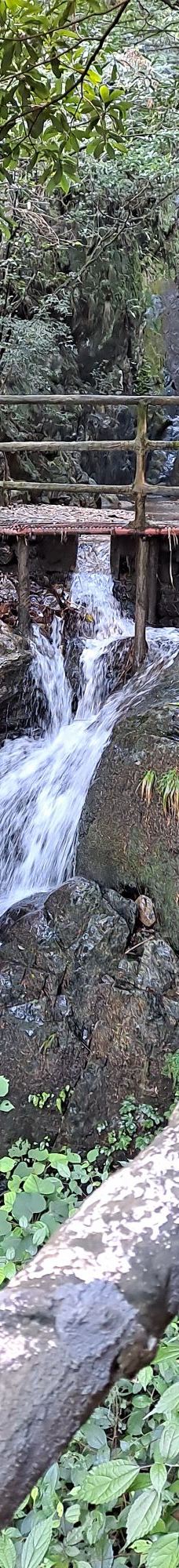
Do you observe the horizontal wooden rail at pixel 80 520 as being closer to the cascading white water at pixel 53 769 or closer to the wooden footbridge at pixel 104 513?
the wooden footbridge at pixel 104 513

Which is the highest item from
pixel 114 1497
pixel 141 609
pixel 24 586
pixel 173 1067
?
pixel 24 586

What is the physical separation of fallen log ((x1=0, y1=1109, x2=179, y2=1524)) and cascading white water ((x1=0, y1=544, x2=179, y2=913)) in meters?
4.56

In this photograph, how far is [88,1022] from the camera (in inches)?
183

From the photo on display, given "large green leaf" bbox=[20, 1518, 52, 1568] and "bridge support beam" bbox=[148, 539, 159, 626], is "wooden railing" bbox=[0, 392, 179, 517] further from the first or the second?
"large green leaf" bbox=[20, 1518, 52, 1568]

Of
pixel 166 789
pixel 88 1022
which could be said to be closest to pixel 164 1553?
A: pixel 88 1022

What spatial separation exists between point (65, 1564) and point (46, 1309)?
88 cm

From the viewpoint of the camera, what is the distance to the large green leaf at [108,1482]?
4.47ft

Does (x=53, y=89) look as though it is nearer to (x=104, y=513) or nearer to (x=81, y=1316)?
(x=81, y=1316)

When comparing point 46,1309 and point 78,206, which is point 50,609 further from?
point 46,1309

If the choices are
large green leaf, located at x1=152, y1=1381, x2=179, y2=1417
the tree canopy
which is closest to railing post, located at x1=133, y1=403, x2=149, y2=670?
the tree canopy

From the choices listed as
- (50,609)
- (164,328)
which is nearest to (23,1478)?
(50,609)

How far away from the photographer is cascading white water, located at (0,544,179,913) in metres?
5.65

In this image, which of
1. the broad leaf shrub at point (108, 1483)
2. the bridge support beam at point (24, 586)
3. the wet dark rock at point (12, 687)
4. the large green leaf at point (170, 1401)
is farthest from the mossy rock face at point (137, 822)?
the large green leaf at point (170, 1401)

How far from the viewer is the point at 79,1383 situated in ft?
2.83
